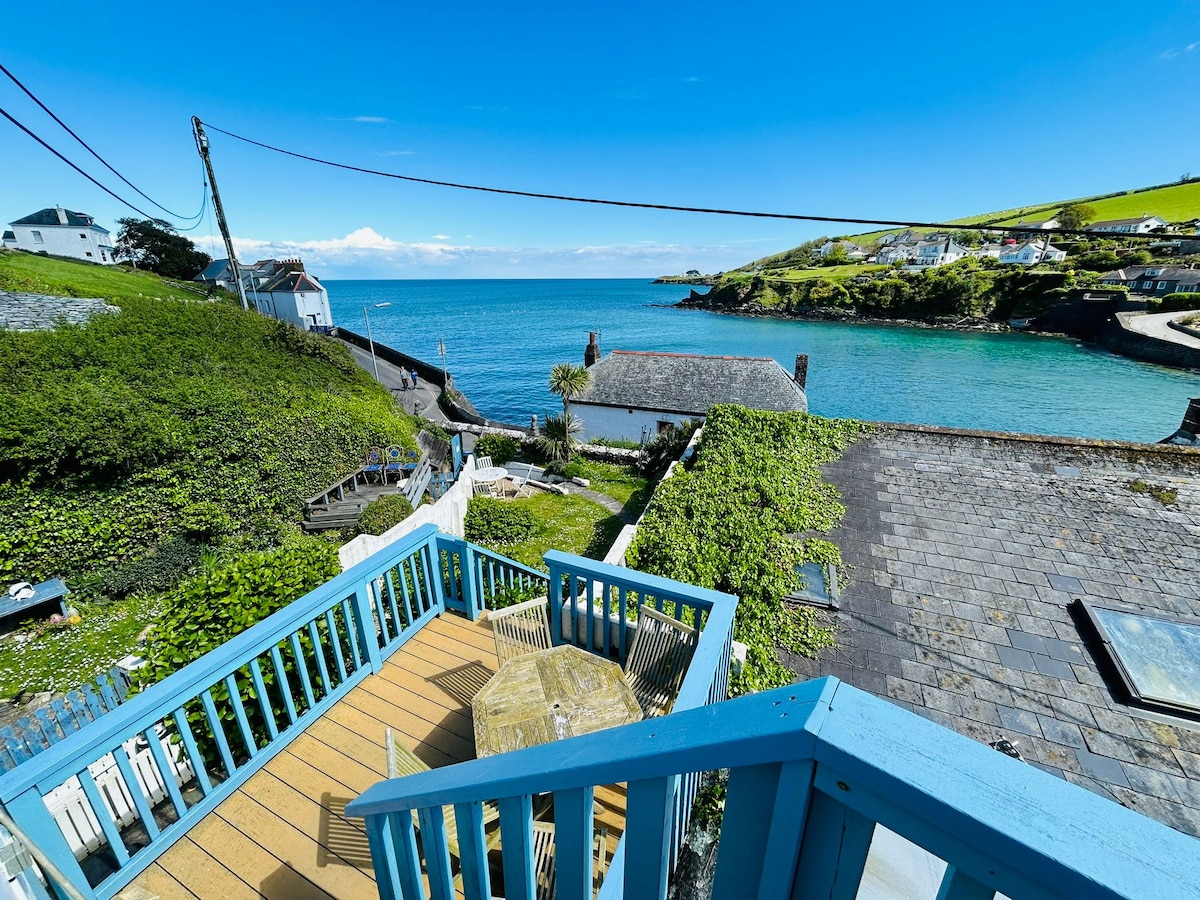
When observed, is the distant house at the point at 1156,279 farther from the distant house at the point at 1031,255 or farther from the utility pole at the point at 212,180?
the utility pole at the point at 212,180

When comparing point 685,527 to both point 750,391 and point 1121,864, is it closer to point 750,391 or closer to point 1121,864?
point 1121,864

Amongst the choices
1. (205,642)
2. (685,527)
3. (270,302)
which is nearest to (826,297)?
(270,302)

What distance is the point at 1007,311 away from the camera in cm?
7838

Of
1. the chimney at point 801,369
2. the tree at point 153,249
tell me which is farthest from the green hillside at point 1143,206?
the tree at point 153,249

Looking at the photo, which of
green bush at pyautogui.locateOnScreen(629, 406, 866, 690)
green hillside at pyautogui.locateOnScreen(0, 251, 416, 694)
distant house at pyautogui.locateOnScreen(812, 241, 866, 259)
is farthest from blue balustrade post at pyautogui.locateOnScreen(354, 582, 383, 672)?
distant house at pyautogui.locateOnScreen(812, 241, 866, 259)

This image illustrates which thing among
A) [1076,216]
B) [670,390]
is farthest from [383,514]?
[1076,216]

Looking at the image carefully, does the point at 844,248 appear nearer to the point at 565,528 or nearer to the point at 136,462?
the point at 565,528

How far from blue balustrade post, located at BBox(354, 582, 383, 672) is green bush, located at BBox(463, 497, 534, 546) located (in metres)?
10.8

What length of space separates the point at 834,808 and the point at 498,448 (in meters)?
24.5

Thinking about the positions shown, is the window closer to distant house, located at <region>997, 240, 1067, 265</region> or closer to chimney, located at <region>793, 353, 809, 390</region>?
chimney, located at <region>793, 353, 809, 390</region>

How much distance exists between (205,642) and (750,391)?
83.2 feet

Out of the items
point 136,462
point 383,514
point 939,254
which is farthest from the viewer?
point 939,254

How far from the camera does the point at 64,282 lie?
20594 millimetres

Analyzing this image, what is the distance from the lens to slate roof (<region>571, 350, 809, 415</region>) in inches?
1026
